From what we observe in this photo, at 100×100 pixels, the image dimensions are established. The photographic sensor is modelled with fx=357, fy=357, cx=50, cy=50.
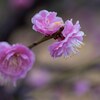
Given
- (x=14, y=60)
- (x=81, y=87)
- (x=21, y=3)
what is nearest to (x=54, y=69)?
(x=81, y=87)

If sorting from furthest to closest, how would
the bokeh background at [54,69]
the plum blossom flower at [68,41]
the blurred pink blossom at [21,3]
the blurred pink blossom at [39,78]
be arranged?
1. the blurred pink blossom at [21,3]
2. the blurred pink blossom at [39,78]
3. the bokeh background at [54,69]
4. the plum blossom flower at [68,41]

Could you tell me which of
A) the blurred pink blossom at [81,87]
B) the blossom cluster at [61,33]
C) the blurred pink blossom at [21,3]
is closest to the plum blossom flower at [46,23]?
the blossom cluster at [61,33]

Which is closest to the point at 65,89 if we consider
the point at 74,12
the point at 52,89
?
the point at 52,89

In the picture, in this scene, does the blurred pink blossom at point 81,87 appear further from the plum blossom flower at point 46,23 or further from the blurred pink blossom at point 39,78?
the plum blossom flower at point 46,23

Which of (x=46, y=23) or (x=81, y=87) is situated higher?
(x=46, y=23)

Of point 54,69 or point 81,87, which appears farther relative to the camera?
point 54,69

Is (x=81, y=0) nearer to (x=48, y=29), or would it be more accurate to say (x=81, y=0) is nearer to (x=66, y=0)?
(x=66, y=0)

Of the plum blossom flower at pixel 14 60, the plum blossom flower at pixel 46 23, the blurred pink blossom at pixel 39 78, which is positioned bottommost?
the blurred pink blossom at pixel 39 78

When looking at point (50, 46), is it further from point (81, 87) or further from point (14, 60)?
point (81, 87)
